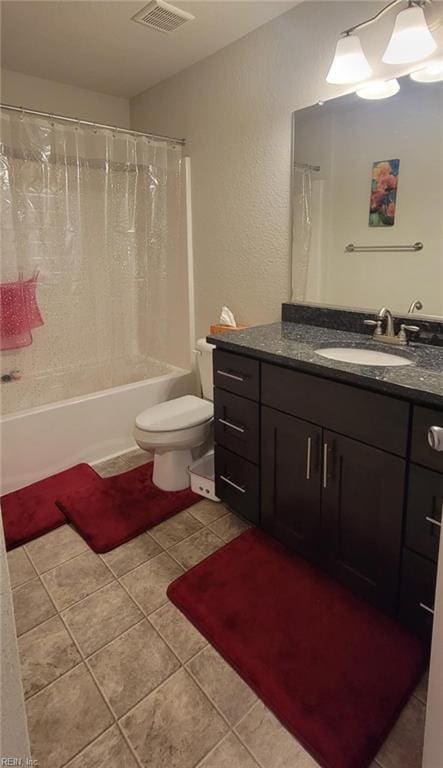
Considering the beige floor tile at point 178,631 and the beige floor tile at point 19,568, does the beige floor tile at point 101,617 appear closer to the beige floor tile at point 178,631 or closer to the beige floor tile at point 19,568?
the beige floor tile at point 178,631

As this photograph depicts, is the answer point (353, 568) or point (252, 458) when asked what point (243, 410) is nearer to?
point (252, 458)

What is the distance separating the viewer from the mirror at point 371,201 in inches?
66.8

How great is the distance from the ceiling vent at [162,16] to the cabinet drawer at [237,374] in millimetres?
1535

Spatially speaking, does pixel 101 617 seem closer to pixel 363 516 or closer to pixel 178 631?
pixel 178 631

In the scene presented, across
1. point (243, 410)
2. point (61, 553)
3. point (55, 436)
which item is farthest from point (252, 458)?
point (55, 436)

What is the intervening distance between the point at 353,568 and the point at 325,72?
2.05 meters

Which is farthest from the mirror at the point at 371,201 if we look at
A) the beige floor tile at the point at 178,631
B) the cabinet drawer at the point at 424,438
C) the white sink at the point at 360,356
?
the beige floor tile at the point at 178,631

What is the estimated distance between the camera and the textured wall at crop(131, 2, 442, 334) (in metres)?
1.95

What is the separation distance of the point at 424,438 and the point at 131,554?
1.28 meters

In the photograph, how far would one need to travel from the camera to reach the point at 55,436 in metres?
2.42

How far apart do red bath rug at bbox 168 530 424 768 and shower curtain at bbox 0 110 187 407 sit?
1.52 metres

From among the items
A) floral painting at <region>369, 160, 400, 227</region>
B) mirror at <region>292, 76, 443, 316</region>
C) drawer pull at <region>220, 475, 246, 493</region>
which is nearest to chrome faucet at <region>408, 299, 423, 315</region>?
mirror at <region>292, 76, 443, 316</region>

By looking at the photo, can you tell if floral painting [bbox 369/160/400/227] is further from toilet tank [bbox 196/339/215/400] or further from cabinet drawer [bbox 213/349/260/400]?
toilet tank [bbox 196/339/215/400]

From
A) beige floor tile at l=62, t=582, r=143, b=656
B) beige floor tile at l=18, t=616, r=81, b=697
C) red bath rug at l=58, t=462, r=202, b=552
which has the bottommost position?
beige floor tile at l=18, t=616, r=81, b=697
